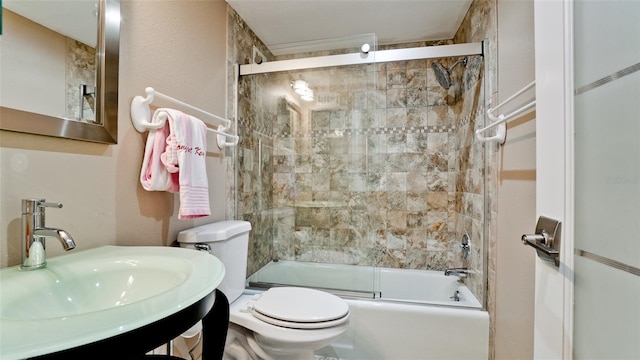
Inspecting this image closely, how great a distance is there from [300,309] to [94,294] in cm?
80

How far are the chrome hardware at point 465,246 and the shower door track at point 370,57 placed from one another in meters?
1.20

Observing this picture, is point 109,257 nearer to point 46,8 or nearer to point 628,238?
point 46,8

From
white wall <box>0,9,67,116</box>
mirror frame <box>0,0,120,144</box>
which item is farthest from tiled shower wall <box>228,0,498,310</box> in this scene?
white wall <box>0,9,67,116</box>

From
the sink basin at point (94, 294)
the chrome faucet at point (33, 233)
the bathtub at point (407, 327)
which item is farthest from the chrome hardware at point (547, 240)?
the chrome faucet at point (33, 233)

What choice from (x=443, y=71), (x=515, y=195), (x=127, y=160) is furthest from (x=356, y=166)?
(x=127, y=160)

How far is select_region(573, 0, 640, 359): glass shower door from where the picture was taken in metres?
0.46

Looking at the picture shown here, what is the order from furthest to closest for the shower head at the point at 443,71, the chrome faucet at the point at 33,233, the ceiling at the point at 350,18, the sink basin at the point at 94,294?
the shower head at the point at 443,71, the ceiling at the point at 350,18, the chrome faucet at the point at 33,233, the sink basin at the point at 94,294

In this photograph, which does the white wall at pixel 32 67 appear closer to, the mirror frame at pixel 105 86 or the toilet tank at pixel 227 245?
the mirror frame at pixel 105 86

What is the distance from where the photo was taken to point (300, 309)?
1.21 metres

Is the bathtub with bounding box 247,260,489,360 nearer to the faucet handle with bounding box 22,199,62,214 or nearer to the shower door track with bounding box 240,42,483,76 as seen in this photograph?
the faucet handle with bounding box 22,199,62,214

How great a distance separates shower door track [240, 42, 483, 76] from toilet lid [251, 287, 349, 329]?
60.2 inches

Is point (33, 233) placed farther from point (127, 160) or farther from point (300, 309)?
point (300, 309)

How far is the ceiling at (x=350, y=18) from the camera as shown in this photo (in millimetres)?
1684

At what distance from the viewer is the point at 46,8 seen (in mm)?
768
